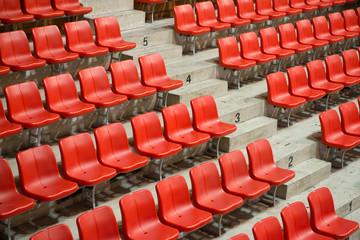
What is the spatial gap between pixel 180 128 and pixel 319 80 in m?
1.56

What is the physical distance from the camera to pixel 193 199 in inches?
116

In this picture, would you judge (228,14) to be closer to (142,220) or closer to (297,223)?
(297,223)

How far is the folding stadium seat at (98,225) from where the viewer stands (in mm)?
2381

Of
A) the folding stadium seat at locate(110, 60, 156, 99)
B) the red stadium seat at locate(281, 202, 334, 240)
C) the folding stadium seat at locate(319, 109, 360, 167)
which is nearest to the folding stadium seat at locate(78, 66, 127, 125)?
the folding stadium seat at locate(110, 60, 156, 99)

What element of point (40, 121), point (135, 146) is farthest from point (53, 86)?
point (135, 146)

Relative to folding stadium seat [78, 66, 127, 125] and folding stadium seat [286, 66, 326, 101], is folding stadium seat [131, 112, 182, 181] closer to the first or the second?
folding stadium seat [78, 66, 127, 125]

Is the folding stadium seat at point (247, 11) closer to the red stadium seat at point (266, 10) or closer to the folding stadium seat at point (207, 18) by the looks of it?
the red stadium seat at point (266, 10)

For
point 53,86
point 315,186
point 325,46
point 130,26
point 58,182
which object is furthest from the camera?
point 325,46

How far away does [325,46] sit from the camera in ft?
17.7

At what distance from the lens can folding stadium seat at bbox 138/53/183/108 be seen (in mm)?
3785

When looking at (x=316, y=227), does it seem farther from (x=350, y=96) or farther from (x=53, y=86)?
(x=350, y=96)

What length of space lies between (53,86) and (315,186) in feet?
5.78

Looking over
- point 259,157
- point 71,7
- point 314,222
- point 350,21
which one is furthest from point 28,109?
point 350,21

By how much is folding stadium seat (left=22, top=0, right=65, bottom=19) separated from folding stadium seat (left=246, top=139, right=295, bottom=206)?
175 centimetres
